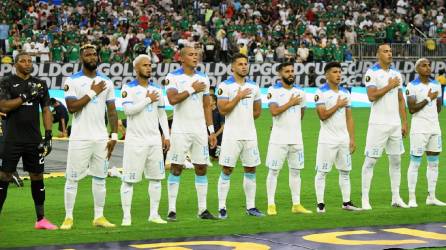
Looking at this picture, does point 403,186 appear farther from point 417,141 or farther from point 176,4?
point 176,4

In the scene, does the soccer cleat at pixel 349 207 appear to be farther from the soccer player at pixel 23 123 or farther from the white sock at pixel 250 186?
the soccer player at pixel 23 123

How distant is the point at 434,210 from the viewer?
1435 centimetres

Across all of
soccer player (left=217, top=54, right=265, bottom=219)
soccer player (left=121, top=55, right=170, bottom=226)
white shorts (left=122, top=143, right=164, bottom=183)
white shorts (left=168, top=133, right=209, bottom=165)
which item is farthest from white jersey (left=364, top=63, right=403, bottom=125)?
white shorts (left=122, top=143, right=164, bottom=183)

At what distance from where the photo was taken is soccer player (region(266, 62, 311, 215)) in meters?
14.2

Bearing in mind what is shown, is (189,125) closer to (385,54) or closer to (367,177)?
(367,177)

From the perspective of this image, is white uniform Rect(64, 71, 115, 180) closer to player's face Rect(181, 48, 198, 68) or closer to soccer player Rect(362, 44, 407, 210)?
player's face Rect(181, 48, 198, 68)

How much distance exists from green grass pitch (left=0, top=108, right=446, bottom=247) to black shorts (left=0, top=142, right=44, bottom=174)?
2.58 feet

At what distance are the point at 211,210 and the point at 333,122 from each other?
84.2 inches

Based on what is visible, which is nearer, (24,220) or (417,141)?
(24,220)

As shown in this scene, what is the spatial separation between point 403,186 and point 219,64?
69.7 ft

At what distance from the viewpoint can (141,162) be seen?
13.2m

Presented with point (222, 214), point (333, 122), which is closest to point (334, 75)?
point (333, 122)

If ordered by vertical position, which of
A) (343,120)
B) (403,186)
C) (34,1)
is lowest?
(403,186)

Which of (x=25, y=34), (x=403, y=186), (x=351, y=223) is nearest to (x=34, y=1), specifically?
(x=25, y=34)
